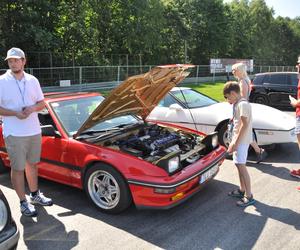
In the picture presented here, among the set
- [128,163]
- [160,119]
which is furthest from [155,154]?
[160,119]

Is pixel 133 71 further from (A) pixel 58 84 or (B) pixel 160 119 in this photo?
(B) pixel 160 119

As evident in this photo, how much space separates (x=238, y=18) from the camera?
53.7 m

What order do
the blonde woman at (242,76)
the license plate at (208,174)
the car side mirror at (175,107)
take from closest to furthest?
the license plate at (208,174) → the blonde woman at (242,76) → the car side mirror at (175,107)

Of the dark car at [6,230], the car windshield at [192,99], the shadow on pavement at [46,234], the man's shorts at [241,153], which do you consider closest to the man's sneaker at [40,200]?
the shadow on pavement at [46,234]

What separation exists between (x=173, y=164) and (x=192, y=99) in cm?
369

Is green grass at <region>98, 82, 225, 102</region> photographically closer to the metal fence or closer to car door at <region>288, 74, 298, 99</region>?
the metal fence

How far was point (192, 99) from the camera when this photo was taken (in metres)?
7.82

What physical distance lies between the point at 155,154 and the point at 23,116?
167cm

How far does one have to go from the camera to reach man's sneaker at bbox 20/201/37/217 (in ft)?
14.7

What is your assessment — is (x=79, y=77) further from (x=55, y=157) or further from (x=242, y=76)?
(x=55, y=157)

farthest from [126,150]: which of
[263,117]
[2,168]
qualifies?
[263,117]

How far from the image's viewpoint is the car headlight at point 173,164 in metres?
4.26

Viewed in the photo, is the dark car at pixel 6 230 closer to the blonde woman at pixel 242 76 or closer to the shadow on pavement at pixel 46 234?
the shadow on pavement at pixel 46 234

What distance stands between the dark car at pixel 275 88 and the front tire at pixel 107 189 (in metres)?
10.1
